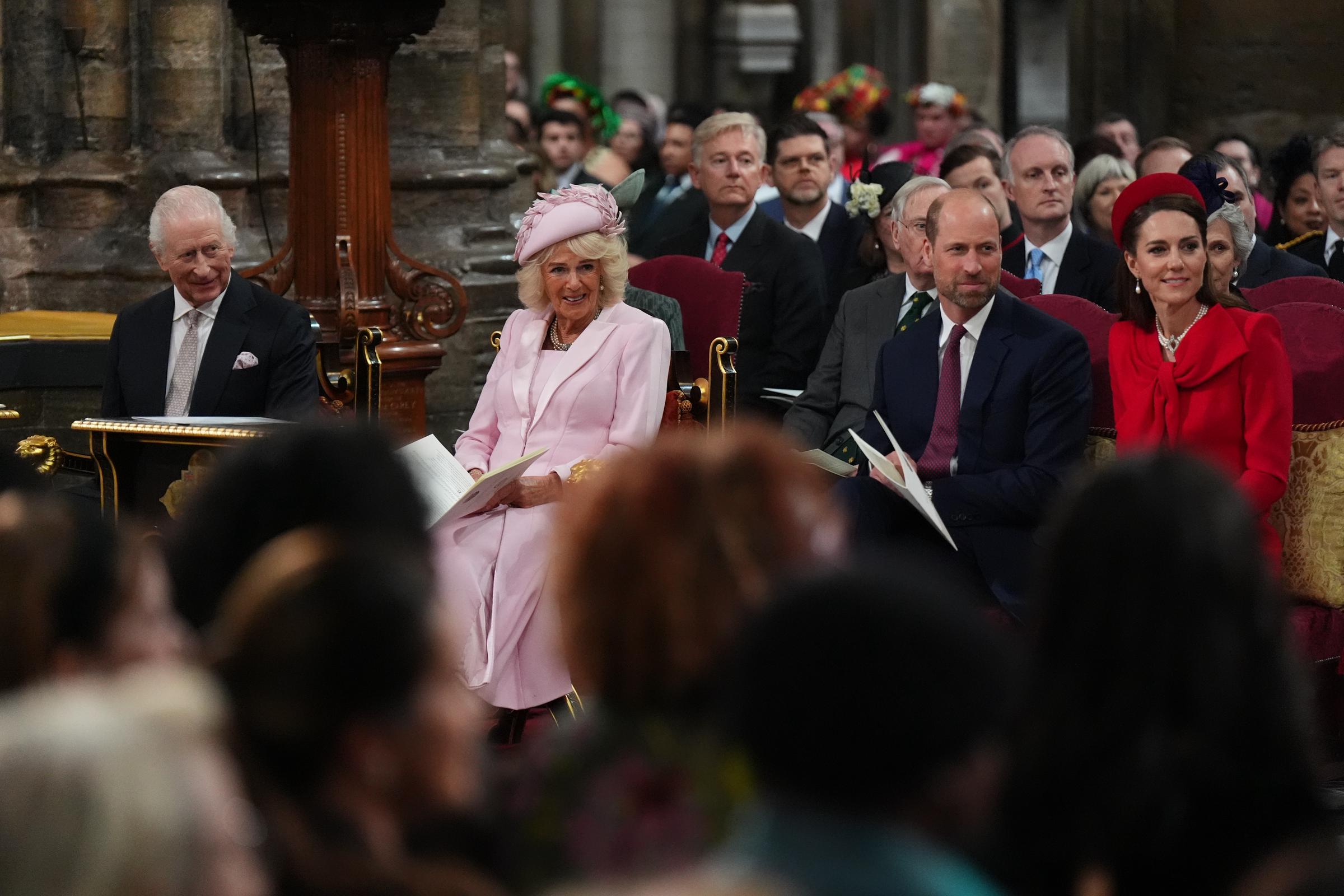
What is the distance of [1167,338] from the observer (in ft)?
17.3

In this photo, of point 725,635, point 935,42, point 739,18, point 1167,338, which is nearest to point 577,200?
point 1167,338

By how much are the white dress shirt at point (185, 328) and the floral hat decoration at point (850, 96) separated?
7188 mm

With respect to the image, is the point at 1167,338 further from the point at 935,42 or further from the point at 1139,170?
the point at 935,42

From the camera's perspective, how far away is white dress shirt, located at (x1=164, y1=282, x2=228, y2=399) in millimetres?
5758

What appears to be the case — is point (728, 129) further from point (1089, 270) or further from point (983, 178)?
point (1089, 270)

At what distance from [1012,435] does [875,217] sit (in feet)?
7.70

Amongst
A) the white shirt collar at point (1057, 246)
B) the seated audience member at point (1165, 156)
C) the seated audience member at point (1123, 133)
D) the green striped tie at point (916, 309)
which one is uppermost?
the seated audience member at point (1123, 133)

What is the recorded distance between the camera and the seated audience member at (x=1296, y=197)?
8.68m

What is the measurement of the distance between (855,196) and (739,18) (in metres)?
12.4

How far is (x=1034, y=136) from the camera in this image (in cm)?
775

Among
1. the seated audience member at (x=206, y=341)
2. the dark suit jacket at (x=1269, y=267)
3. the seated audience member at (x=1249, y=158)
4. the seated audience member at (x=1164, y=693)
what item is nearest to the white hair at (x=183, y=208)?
the seated audience member at (x=206, y=341)

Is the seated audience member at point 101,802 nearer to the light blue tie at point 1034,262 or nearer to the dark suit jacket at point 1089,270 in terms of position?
the dark suit jacket at point 1089,270

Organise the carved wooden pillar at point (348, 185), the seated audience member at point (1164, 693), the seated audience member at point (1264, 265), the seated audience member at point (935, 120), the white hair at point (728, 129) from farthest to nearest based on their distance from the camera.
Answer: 1. the seated audience member at point (935, 120)
2. the white hair at point (728, 129)
3. the seated audience member at point (1264, 265)
4. the carved wooden pillar at point (348, 185)
5. the seated audience member at point (1164, 693)

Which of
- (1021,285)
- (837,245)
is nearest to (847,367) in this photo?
(1021,285)
